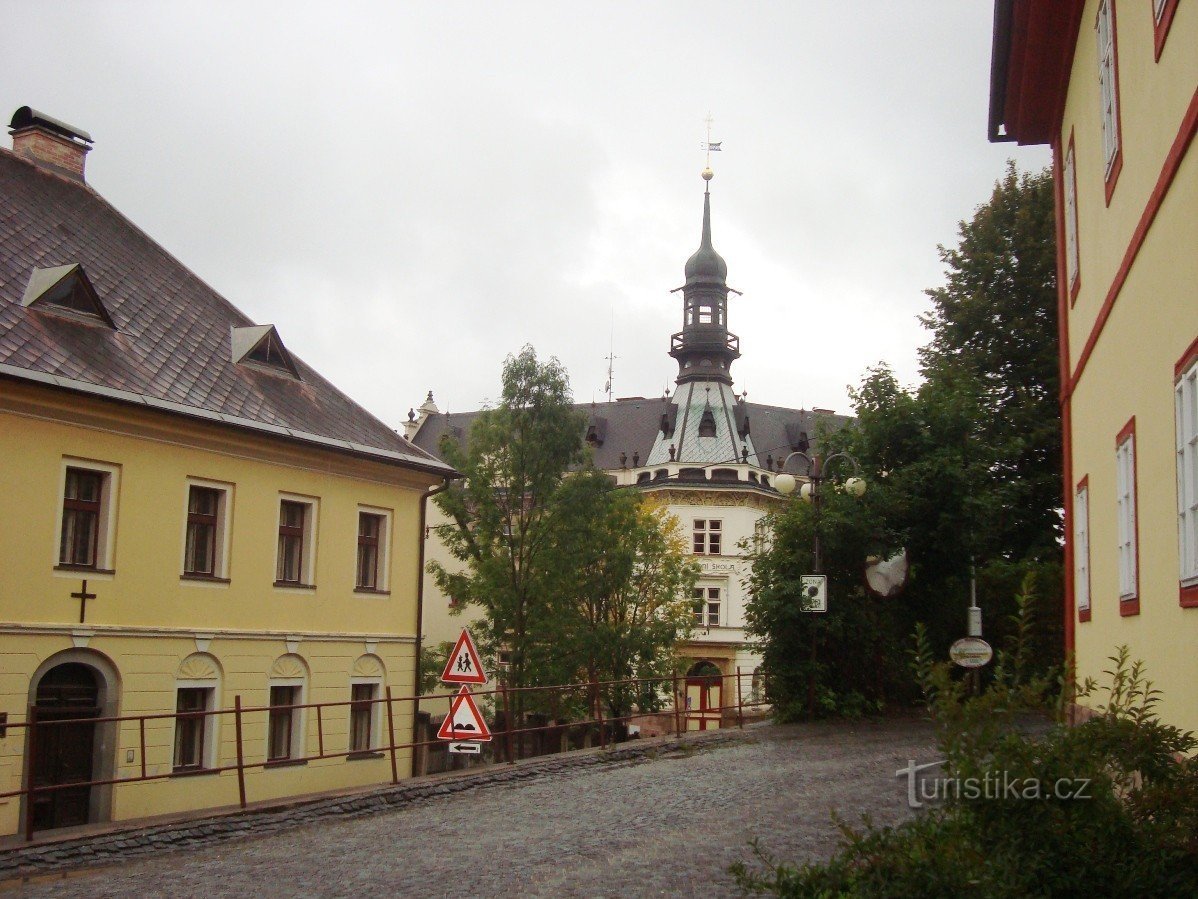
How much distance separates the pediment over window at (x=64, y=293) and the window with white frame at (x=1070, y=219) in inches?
601

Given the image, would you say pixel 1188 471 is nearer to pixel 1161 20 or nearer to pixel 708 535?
pixel 1161 20

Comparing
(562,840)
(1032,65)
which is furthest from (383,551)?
(1032,65)

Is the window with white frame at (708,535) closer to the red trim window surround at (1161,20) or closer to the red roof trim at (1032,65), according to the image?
the red roof trim at (1032,65)

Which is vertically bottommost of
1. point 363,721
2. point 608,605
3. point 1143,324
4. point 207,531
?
point 363,721

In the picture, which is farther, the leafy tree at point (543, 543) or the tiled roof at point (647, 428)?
the tiled roof at point (647, 428)

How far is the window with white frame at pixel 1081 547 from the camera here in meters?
14.9

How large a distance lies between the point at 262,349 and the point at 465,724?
38.2ft

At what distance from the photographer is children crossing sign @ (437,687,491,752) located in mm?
17469

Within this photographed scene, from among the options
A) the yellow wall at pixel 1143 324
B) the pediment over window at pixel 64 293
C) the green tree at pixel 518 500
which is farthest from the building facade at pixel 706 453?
the yellow wall at pixel 1143 324

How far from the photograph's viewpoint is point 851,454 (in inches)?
1103

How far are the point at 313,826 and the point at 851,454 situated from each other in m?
15.6

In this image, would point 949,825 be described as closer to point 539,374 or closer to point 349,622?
point 349,622

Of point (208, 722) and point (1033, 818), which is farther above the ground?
point (1033, 818)

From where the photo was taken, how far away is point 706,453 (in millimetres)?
76125
